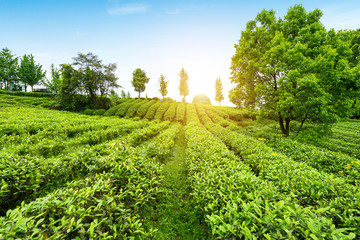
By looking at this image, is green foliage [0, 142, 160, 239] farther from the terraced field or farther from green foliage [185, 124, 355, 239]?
green foliage [185, 124, 355, 239]

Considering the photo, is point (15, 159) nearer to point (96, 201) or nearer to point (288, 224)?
Answer: point (96, 201)

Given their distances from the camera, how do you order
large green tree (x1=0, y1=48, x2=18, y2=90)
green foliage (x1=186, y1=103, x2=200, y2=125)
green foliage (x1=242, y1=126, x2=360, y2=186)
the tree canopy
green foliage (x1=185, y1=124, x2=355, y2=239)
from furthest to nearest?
large green tree (x1=0, y1=48, x2=18, y2=90) < the tree canopy < green foliage (x1=186, y1=103, x2=200, y2=125) < green foliage (x1=242, y1=126, x2=360, y2=186) < green foliage (x1=185, y1=124, x2=355, y2=239)

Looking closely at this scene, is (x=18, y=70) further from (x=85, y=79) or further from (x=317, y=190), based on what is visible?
(x=317, y=190)

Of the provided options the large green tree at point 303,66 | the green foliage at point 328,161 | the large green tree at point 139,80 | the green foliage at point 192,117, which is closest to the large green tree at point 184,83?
the large green tree at point 139,80

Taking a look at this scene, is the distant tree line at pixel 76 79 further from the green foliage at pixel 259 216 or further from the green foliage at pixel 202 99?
the green foliage at pixel 259 216

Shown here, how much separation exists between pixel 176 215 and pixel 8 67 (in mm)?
64177

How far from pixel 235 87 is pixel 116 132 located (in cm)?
1282

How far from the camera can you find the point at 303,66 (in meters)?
8.06

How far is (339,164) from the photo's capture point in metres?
5.59

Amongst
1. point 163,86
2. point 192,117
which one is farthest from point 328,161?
point 163,86

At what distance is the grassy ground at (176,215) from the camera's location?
338 centimetres

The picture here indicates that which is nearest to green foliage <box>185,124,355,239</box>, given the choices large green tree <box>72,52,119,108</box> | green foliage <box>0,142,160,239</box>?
green foliage <box>0,142,160,239</box>

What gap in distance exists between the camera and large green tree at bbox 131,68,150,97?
39.1m

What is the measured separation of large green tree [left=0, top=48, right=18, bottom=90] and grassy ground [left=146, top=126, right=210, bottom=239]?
60285 millimetres
